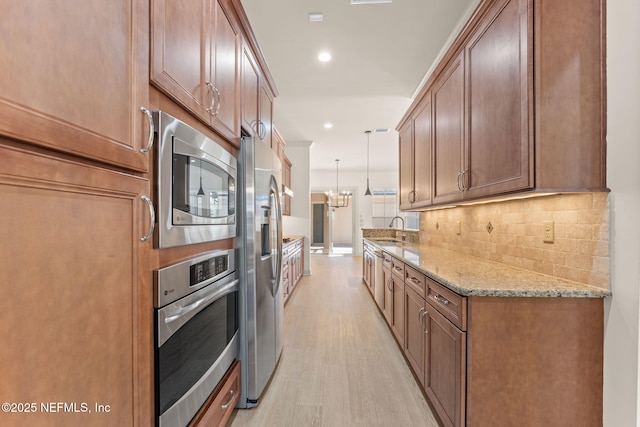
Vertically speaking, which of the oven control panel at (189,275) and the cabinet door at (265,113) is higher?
the cabinet door at (265,113)

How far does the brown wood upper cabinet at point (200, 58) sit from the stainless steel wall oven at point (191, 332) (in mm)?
664

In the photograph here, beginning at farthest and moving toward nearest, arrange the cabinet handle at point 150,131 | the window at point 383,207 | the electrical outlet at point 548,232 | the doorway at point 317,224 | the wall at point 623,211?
the doorway at point 317,224 → the window at point 383,207 → the electrical outlet at point 548,232 → the wall at point 623,211 → the cabinet handle at point 150,131

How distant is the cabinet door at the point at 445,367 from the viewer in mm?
1362

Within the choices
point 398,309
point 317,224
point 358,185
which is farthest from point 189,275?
point 317,224

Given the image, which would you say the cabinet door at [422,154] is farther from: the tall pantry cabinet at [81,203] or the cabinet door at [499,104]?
the tall pantry cabinet at [81,203]

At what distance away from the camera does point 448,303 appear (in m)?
1.51

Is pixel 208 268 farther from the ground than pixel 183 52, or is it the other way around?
pixel 183 52

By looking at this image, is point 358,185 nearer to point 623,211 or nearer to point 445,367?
point 445,367

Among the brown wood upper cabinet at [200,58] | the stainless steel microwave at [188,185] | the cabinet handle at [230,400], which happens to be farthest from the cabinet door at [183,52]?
the cabinet handle at [230,400]

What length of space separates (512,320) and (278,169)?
1.85 meters

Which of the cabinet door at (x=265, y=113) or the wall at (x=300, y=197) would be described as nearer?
the cabinet door at (x=265, y=113)

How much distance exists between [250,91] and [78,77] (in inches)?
53.9

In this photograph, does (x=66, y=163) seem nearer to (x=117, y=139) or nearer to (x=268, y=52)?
(x=117, y=139)

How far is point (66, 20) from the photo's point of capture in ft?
2.07
